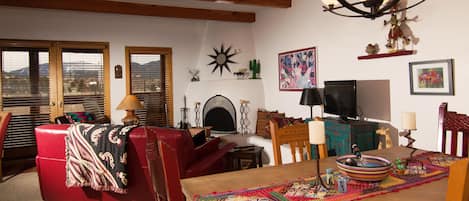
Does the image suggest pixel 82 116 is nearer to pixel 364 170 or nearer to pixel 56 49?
pixel 56 49

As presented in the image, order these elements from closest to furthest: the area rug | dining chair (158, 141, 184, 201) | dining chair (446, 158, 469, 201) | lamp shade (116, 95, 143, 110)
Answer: dining chair (446, 158, 469, 201)
dining chair (158, 141, 184, 201)
the area rug
lamp shade (116, 95, 143, 110)

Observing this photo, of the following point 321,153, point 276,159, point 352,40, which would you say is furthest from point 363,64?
point 276,159

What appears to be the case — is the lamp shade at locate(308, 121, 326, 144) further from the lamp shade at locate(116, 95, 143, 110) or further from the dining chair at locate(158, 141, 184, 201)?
the lamp shade at locate(116, 95, 143, 110)

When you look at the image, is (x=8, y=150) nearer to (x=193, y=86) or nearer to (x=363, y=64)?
(x=193, y=86)

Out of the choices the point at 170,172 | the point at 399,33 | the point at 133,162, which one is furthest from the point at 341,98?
the point at 170,172

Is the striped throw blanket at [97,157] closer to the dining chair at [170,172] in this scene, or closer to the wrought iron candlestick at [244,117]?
the dining chair at [170,172]

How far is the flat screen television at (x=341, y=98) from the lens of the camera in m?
3.60

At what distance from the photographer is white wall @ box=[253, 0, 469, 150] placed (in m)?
2.82

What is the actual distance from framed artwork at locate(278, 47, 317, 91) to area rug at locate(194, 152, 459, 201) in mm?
3112

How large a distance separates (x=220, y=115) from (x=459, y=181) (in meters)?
5.40

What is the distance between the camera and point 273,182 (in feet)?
5.22

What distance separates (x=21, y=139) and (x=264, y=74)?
4537 mm

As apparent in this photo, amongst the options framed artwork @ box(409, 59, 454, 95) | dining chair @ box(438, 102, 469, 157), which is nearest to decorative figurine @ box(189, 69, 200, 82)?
framed artwork @ box(409, 59, 454, 95)

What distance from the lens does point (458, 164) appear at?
2.49 feet
